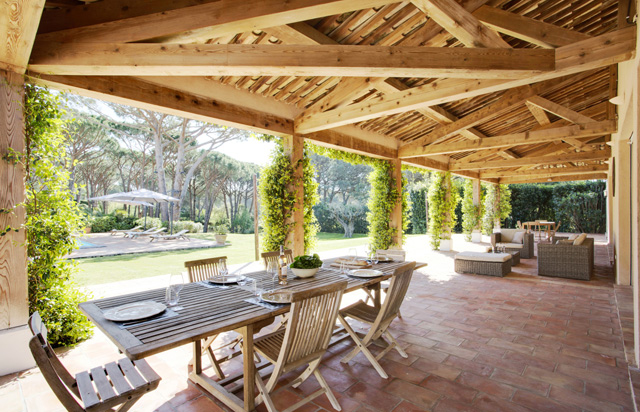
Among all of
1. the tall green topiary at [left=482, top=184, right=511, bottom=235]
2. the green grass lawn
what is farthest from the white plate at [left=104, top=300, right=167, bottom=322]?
the tall green topiary at [left=482, top=184, right=511, bottom=235]

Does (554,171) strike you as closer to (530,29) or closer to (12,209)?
(530,29)

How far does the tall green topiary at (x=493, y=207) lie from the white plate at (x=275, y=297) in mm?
13451

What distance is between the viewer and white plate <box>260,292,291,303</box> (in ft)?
7.10

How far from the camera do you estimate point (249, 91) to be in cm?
447

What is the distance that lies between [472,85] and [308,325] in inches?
119

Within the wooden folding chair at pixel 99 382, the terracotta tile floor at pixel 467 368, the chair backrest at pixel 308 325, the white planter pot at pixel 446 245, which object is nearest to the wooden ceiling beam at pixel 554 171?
the white planter pot at pixel 446 245

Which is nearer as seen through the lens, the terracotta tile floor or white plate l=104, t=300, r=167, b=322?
white plate l=104, t=300, r=167, b=322

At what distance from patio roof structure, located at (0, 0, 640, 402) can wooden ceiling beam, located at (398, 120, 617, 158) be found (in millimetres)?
55

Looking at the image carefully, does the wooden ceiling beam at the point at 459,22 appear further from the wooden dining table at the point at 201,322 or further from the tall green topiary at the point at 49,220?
the tall green topiary at the point at 49,220

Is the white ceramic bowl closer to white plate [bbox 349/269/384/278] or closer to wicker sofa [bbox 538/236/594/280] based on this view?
white plate [bbox 349/269/384/278]

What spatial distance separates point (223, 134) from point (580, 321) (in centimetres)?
1363

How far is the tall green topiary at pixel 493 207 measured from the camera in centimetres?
1367

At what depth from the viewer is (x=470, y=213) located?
12.2m

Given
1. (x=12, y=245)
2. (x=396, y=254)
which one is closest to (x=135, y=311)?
(x=12, y=245)
